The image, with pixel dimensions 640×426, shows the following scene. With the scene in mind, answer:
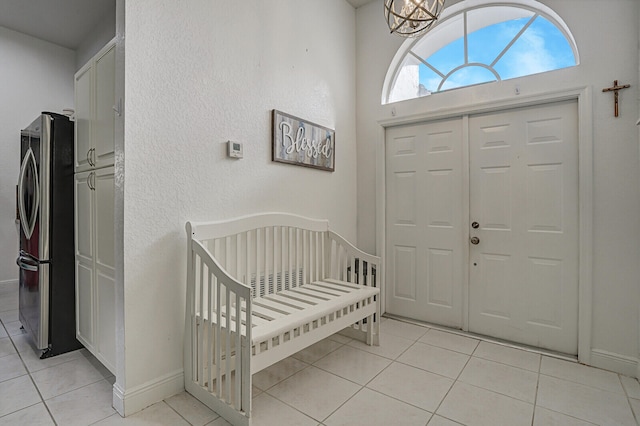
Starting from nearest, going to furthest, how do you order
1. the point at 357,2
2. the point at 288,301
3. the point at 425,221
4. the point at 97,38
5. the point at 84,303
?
the point at 288,301, the point at 84,303, the point at 425,221, the point at 357,2, the point at 97,38

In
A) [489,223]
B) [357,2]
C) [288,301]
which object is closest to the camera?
[288,301]

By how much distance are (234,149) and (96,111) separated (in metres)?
0.90

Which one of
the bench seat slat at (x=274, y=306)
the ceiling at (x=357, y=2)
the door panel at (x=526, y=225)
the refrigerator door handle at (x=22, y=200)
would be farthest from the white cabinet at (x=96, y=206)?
the door panel at (x=526, y=225)

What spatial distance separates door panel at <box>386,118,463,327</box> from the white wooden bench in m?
0.67

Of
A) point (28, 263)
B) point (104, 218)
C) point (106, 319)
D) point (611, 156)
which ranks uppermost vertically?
point (611, 156)

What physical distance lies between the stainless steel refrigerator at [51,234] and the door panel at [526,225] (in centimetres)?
326

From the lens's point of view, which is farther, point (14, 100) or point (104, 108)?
point (14, 100)

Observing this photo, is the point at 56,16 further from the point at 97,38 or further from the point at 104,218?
the point at 104,218

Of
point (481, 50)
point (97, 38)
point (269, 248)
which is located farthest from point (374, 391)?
point (97, 38)

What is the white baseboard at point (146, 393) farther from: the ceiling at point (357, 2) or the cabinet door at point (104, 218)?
the ceiling at point (357, 2)

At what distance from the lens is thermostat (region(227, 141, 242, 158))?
7.21ft

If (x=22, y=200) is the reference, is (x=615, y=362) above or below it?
below

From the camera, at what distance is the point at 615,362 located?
7.27 ft

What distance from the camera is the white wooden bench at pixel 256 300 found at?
164 centimetres
